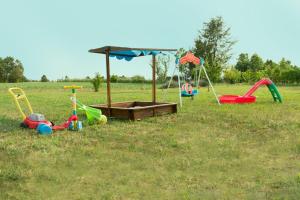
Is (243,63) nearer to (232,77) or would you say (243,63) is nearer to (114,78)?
(232,77)

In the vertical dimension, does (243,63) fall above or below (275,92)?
above

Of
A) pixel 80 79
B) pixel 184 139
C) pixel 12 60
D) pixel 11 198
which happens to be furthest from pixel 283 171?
pixel 12 60

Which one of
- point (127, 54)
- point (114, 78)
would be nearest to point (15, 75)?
point (114, 78)

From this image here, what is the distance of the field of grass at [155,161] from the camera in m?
4.77

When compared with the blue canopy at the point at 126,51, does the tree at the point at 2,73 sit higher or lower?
higher

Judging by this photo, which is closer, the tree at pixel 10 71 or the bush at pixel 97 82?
the bush at pixel 97 82

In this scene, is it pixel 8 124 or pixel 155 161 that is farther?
pixel 8 124

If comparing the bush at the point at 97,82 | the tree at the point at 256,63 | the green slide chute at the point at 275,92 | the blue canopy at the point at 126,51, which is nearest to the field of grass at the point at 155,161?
the blue canopy at the point at 126,51

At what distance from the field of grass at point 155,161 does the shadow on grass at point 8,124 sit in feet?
0.08

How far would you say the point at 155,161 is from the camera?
6.00 meters

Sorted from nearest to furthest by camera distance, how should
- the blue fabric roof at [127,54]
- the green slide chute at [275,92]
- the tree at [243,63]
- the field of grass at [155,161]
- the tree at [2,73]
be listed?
the field of grass at [155,161] → the blue fabric roof at [127,54] → the green slide chute at [275,92] → the tree at [2,73] → the tree at [243,63]

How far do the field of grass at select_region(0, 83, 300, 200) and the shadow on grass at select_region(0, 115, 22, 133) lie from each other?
0.03 metres

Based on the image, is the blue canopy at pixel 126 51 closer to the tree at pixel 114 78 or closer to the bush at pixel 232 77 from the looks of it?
the tree at pixel 114 78

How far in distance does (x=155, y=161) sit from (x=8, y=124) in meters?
5.11
